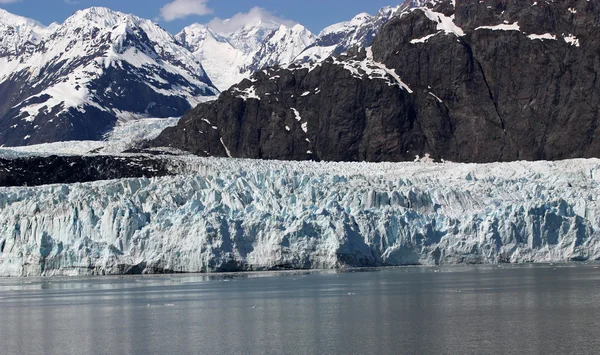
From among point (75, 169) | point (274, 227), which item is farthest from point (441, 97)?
point (274, 227)

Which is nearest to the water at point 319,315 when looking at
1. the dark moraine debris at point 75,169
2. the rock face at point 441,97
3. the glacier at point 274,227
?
the glacier at point 274,227

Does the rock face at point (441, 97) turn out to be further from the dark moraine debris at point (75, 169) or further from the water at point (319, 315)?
the water at point (319, 315)

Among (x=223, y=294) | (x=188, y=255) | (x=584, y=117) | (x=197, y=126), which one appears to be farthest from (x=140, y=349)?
(x=197, y=126)

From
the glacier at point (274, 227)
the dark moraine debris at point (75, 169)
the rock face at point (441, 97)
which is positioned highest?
the rock face at point (441, 97)

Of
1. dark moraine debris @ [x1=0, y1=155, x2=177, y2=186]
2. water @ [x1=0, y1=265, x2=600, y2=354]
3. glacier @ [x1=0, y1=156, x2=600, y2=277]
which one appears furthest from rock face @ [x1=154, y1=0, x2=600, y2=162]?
water @ [x1=0, y1=265, x2=600, y2=354]

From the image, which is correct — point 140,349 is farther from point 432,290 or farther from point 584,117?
point 584,117
